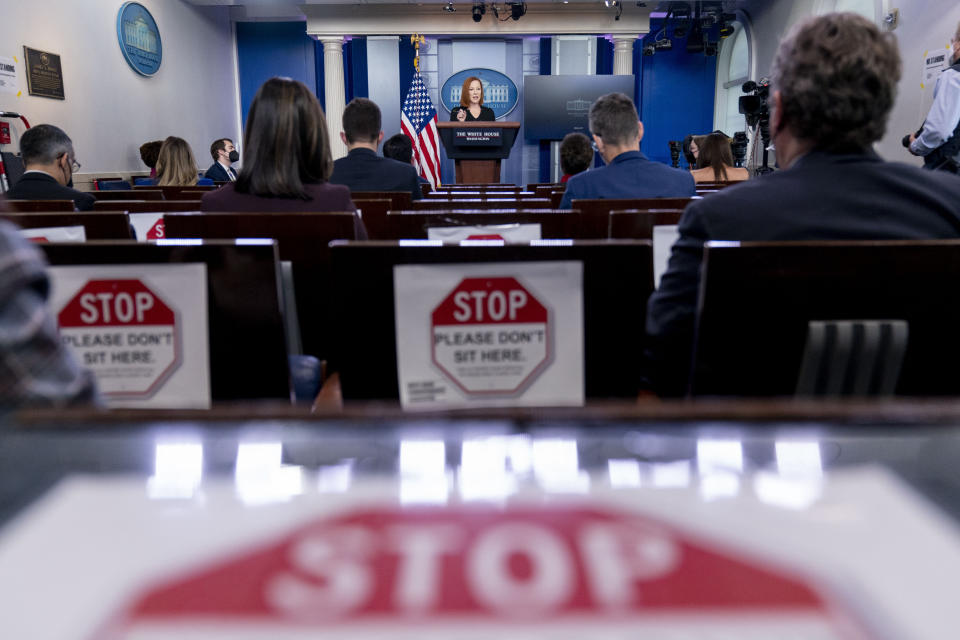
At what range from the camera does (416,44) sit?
10.5m

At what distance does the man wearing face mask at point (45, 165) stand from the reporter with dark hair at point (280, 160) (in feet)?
5.45

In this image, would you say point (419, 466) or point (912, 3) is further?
point (912, 3)

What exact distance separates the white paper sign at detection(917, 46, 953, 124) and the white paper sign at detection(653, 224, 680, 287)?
5.84 meters

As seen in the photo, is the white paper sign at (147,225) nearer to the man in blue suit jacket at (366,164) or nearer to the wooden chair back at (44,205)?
the wooden chair back at (44,205)

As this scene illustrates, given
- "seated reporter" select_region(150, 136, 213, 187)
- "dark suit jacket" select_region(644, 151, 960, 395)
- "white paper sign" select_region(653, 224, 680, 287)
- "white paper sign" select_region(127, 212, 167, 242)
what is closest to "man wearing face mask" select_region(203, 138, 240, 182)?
→ "seated reporter" select_region(150, 136, 213, 187)

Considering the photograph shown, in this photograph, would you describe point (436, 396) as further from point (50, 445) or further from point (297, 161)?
point (297, 161)

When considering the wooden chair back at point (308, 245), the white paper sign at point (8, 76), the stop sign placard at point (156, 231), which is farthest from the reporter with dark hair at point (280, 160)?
the white paper sign at point (8, 76)

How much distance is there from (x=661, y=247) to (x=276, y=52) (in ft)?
36.2

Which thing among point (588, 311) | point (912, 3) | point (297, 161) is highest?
point (912, 3)

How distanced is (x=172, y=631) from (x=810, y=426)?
235mm

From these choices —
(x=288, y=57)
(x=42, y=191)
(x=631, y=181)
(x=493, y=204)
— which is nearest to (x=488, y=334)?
(x=493, y=204)

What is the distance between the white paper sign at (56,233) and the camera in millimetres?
1489

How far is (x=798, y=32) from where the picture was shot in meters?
1.25

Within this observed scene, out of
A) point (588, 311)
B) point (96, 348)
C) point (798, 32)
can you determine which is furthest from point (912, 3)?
point (96, 348)
